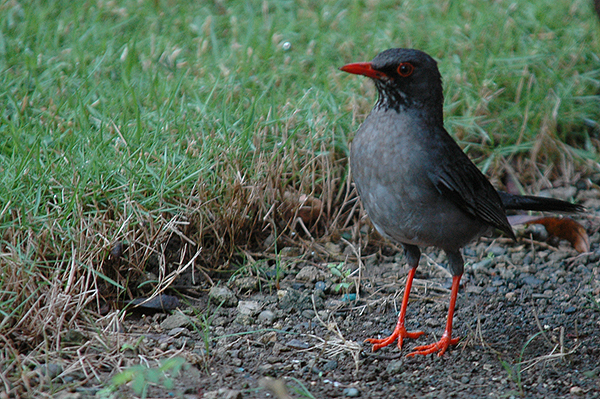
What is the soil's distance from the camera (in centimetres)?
348

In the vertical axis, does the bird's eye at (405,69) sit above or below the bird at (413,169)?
above

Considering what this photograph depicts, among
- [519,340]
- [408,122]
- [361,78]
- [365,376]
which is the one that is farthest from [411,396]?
[361,78]

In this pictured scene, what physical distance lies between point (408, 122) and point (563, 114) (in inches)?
102

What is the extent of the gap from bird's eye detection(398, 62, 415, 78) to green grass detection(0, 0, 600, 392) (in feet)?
3.90

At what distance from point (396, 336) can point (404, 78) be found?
1492mm

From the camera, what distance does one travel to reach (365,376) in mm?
3627

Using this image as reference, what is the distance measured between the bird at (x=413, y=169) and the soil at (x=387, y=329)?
0.74ft

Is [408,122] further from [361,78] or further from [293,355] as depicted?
[361,78]

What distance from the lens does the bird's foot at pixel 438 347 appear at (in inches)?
154

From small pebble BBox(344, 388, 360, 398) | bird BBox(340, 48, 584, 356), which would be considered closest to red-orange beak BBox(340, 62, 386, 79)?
bird BBox(340, 48, 584, 356)

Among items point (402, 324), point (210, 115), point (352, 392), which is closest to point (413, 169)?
point (402, 324)

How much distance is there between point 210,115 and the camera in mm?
5133

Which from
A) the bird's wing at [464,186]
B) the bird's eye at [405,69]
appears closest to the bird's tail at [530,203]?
the bird's wing at [464,186]

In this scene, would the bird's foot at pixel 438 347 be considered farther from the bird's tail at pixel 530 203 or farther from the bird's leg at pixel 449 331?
the bird's tail at pixel 530 203
